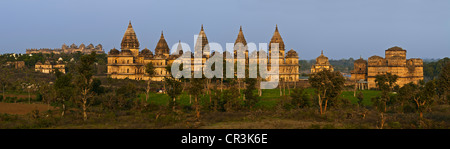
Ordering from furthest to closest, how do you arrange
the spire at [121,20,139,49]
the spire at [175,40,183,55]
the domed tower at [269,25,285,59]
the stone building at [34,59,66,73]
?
1. the stone building at [34,59,66,73]
2. the spire at [175,40,183,55]
3. the spire at [121,20,139,49]
4. the domed tower at [269,25,285,59]

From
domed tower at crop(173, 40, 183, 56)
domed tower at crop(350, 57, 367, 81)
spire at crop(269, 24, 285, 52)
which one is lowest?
domed tower at crop(350, 57, 367, 81)

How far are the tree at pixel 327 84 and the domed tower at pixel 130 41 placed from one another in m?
42.5

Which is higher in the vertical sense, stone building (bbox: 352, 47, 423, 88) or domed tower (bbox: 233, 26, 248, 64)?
domed tower (bbox: 233, 26, 248, 64)

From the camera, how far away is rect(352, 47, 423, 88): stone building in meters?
55.9

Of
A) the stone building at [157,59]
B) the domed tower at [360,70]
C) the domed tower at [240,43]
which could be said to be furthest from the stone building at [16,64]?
the domed tower at [360,70]

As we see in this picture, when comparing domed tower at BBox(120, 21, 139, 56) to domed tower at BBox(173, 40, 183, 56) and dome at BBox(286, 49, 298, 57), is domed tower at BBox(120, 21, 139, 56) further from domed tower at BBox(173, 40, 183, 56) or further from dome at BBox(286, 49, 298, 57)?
dome at BBox(286, 49, 298, 57)

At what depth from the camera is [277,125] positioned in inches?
974

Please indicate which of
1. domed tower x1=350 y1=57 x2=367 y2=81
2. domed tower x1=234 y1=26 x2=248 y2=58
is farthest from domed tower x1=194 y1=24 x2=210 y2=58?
domed tower x1=350 y1=57 x2=367 y2=81

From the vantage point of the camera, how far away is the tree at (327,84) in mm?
29891

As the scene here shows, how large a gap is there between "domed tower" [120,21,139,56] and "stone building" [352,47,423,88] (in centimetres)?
3485

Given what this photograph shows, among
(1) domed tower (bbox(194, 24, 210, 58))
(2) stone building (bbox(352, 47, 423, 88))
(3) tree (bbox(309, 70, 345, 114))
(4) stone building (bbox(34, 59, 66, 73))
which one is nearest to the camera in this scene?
(3) tree (bbox(309, 70, 345, 114))

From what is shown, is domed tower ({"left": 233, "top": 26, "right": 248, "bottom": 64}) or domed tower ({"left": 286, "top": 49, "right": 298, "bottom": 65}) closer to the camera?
domed tower ({"left": 286, "top": 49, "right": 298, "bottom": 65})
